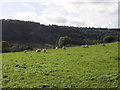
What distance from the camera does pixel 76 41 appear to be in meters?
160

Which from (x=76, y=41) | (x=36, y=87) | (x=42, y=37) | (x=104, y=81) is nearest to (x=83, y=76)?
(x=104, y=81)

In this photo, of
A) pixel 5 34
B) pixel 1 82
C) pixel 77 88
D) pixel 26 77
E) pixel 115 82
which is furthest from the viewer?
pixel 5 34

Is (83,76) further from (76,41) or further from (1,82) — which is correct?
(76,41)

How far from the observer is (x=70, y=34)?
17950 cm

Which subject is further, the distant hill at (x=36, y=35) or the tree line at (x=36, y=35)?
the distant hill at (x=36, y=35)

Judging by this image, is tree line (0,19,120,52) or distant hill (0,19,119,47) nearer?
tree line (0,19,120,52)

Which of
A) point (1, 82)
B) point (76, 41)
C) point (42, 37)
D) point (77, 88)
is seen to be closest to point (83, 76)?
point (77, 88)

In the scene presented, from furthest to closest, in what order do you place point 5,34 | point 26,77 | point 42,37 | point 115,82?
1. point 42,37
2. point 5,34
3. point 26,77
4. point 115,82

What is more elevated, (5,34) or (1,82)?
(5,34)

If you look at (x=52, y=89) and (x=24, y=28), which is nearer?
(x=52, y=89)

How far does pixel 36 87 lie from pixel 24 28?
173m

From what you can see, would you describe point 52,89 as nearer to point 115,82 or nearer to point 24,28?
point 115,82

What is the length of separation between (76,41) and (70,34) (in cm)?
2117

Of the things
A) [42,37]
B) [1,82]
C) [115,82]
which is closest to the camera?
[115,82]
